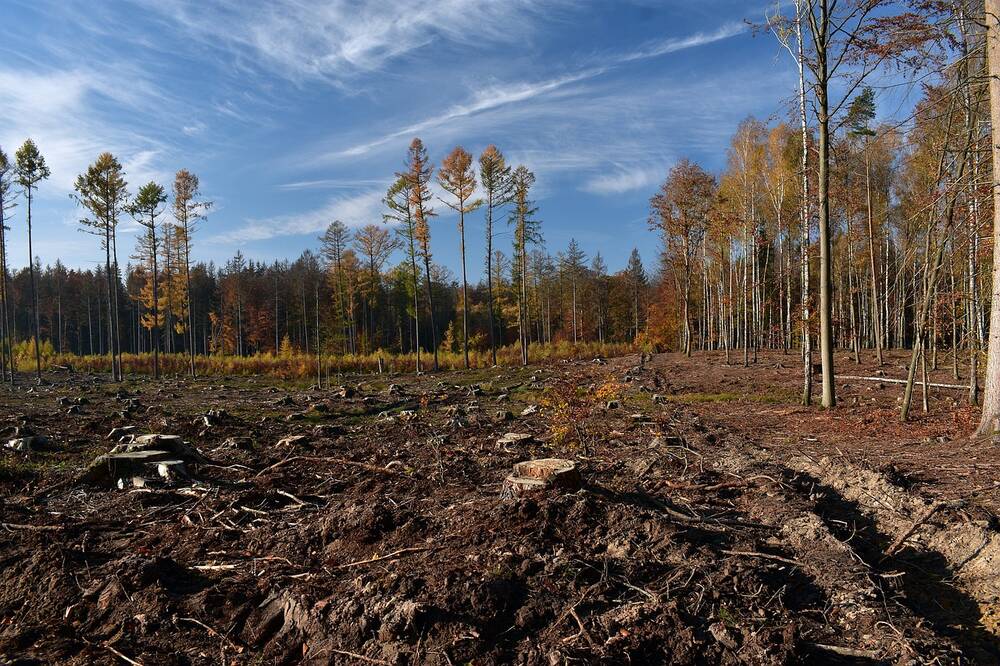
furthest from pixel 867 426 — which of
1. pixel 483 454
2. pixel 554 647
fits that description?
pixel 554 647

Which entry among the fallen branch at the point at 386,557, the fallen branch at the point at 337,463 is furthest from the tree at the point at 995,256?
the fallen branch at the point at 337,463

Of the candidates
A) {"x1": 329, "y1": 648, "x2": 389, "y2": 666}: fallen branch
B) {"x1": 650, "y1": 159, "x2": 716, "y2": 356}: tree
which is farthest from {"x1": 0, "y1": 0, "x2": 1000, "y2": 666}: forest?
{"x1": 650, "y1": 159, "x2": 716, "y2": 356}: tree

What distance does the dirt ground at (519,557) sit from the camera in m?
3.04

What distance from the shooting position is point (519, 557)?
380 cm

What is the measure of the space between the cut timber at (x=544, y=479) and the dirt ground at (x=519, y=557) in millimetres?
117

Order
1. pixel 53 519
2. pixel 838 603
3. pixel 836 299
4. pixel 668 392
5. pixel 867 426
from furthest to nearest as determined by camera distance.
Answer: pixel 836 299 < pixel 668 392 < pixel 867 426 < pixel 53 519 < pixel 838 603

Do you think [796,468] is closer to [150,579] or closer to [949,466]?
[949,466]

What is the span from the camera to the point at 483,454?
7.66 m

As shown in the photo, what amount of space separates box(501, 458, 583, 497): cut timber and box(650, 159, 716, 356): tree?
22866 mm

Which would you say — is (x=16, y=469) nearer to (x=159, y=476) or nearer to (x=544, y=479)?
(x=159, y=476)

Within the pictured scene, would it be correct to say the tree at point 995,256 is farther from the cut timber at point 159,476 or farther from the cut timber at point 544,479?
the cut timber at point 159,476

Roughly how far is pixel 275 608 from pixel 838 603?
3.52m

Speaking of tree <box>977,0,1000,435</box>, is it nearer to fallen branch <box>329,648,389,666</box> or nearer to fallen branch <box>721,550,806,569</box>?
fallen branch <box>721,550,806,569</box>

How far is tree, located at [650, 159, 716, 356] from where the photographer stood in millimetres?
25859
